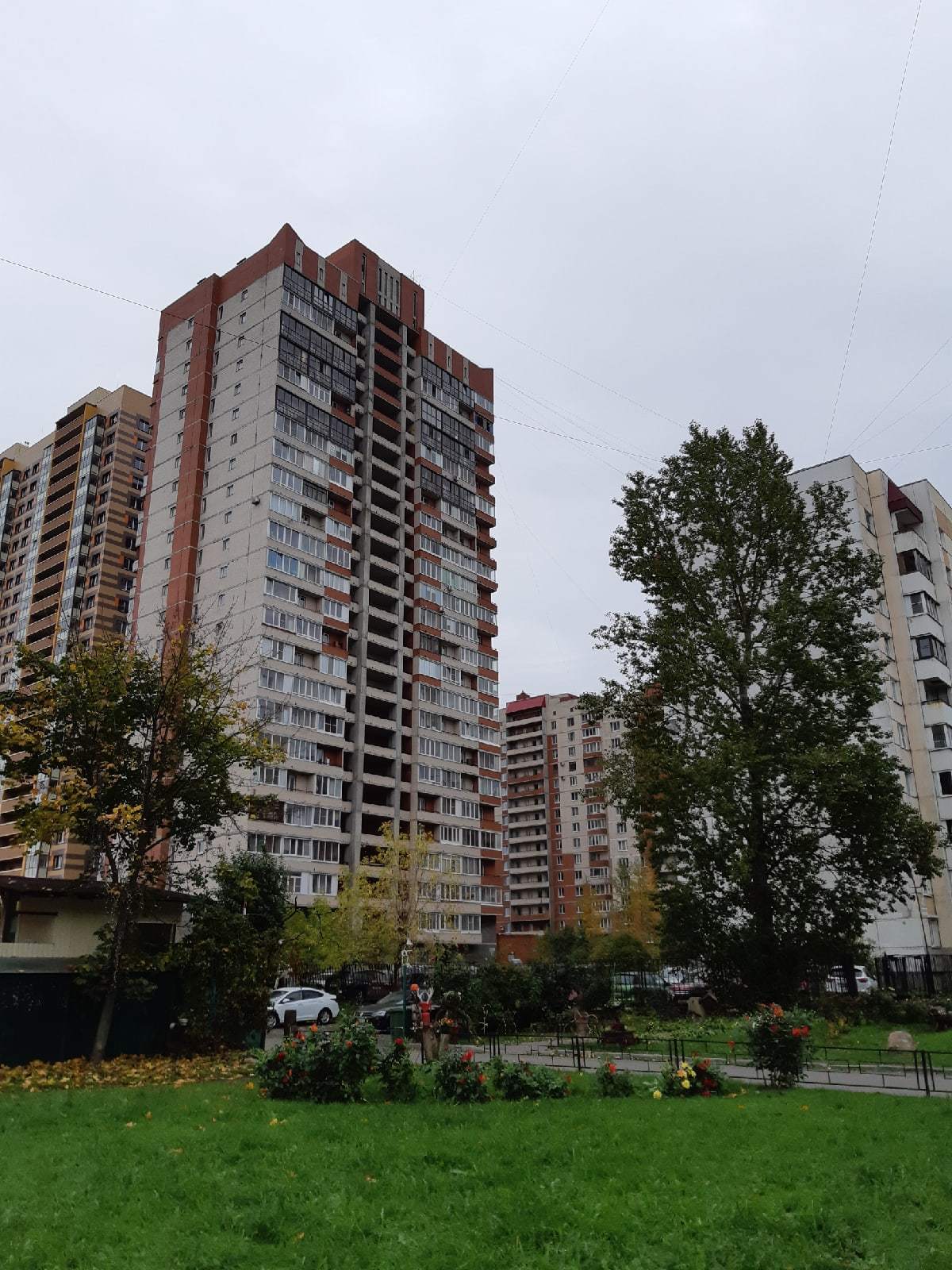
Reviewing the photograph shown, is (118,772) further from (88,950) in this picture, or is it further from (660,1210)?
(660,1210)

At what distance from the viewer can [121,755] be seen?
2033 centimetres

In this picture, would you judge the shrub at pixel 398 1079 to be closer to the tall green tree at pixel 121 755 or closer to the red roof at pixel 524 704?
the tall green tree at pixel 121 755

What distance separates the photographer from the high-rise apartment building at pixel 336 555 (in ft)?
212

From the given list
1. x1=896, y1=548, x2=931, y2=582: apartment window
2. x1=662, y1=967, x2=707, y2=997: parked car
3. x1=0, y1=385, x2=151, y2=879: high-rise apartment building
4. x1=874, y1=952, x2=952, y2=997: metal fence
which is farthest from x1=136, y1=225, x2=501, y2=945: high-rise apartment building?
x1=896, y1=548, x2=931, y2=582: apartment window

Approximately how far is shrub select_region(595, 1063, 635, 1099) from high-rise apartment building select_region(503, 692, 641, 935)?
114114mm

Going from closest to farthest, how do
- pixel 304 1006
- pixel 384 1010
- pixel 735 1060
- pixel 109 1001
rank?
pixel 735 1060, pixel 109 1001, pixel 384 1010, pixel 304 1006

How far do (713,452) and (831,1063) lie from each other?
66.5ft

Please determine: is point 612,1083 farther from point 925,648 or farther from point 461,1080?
point 925,648

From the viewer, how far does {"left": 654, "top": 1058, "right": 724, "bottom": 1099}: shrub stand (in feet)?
43.5

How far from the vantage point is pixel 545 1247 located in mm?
7199

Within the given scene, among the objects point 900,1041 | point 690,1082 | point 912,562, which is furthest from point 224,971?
point 912,562

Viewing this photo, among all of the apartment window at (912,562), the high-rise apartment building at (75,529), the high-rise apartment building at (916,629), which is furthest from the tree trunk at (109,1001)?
the high-rise apartment building at (75,529)

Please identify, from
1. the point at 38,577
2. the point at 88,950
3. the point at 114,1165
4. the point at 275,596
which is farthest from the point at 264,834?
the point at 38,577

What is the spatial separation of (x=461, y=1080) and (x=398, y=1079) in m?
0.95
